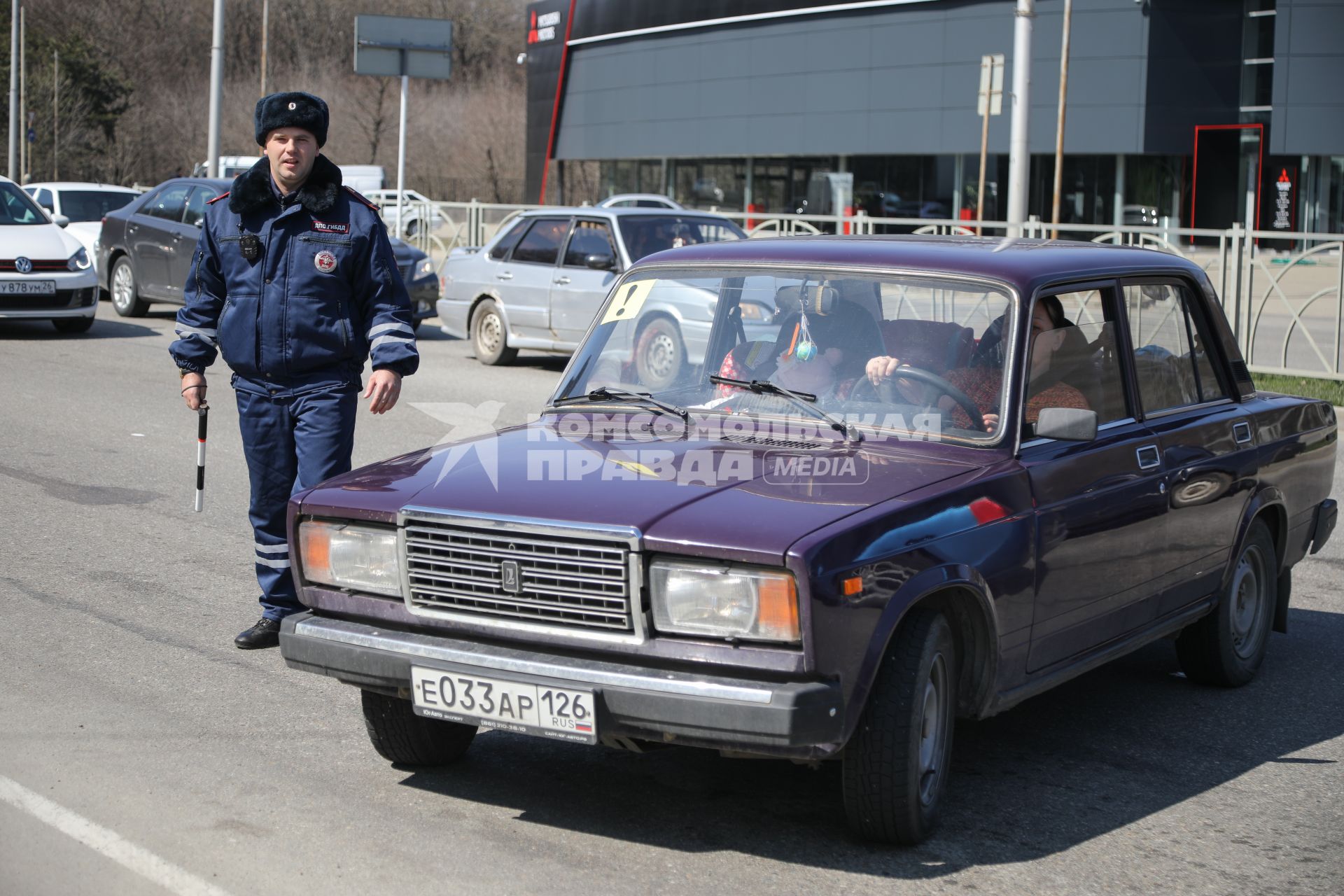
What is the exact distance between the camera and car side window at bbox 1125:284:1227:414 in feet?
17.2

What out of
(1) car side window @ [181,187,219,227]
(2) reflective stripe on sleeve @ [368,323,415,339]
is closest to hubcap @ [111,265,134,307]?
(1) car side window @ [181,187,219,227]

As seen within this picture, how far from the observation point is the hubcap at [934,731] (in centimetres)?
394

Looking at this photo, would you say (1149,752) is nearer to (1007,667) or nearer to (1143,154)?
(1007,667)

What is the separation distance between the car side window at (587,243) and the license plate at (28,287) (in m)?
5.56

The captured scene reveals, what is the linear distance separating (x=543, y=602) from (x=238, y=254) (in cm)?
234

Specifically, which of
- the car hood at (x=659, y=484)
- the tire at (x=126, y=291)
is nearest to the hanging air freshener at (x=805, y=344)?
the car hood at (x=659, y=484)

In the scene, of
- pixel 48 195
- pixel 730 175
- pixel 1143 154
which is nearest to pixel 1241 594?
pixel 48 195

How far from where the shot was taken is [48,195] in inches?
936

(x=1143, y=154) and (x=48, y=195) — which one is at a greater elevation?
(x=1143, y=154)

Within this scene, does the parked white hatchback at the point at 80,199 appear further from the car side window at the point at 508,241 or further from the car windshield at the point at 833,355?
the car windshield at the point at 833,355

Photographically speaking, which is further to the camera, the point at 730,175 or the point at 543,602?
the point at 730,175

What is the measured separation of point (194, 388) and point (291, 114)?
3.60 feet

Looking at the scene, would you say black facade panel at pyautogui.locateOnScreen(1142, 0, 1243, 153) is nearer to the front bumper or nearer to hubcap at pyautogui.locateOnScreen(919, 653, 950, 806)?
hubcap at pyautogui.locateOnScreen(919, 653, 950, 806)

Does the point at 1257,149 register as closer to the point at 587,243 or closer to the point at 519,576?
the point at 587,243
